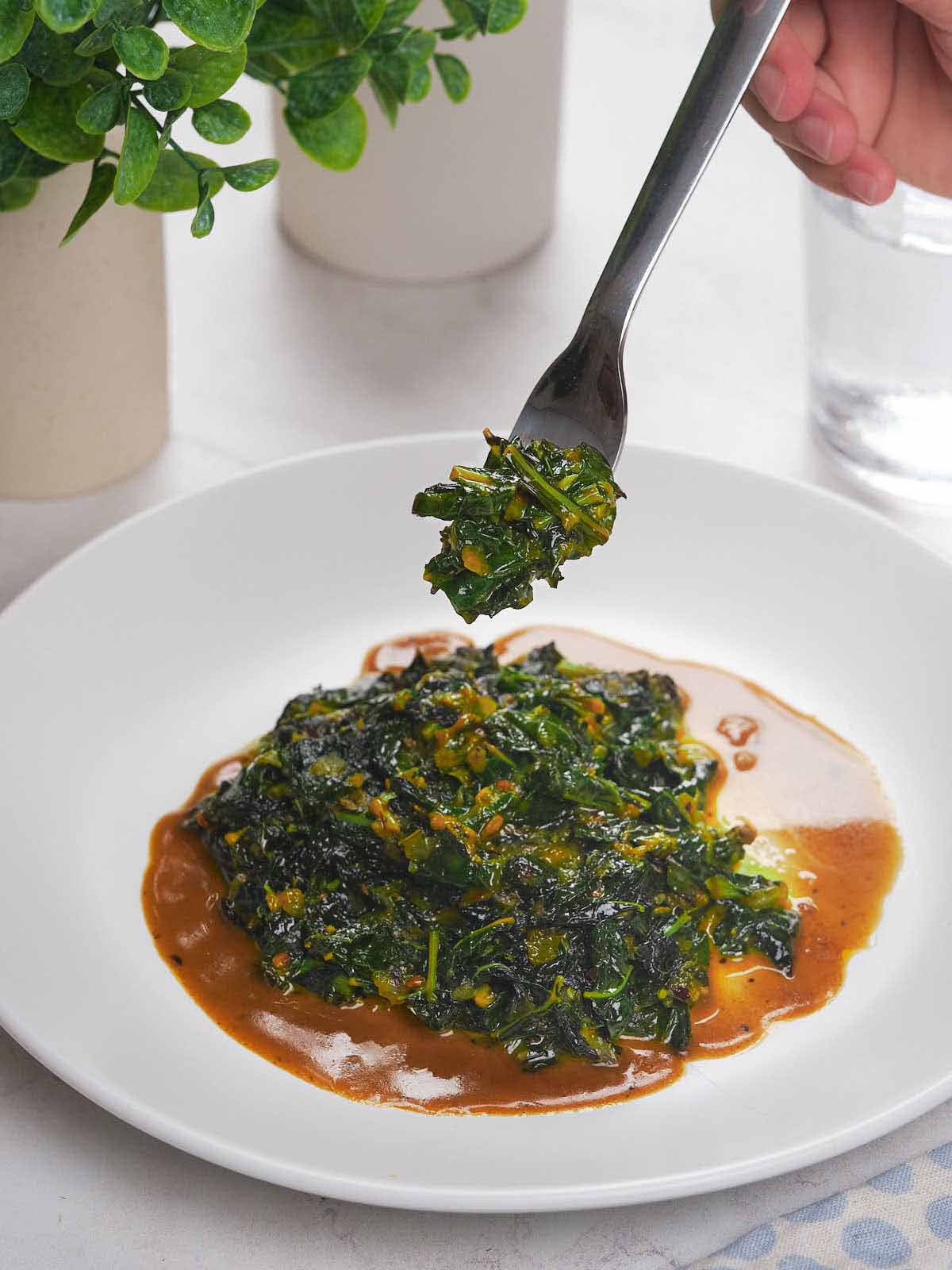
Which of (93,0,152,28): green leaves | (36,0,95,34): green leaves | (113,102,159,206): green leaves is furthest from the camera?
(113,102,159,206): green leaves

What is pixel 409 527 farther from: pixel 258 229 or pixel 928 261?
pixel 258 229

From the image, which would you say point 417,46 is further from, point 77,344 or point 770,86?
point 77,344

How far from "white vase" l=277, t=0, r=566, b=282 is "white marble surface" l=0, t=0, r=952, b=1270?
0.10 metres

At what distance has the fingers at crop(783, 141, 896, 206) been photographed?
3361mm

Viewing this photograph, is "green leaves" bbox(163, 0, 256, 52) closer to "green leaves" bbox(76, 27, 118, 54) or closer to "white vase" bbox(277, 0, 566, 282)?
"green leaves" bbox(76, 27, 118, 54)

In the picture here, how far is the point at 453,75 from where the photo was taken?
3.28 metres

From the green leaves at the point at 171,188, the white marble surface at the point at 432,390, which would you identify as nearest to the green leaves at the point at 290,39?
the green leaves at the point at 171,188

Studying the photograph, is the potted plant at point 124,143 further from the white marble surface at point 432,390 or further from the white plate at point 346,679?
the white plate at point 346,679

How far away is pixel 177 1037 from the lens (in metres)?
2.50

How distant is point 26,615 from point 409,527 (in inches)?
34.9

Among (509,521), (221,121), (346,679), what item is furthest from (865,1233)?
(221,121)

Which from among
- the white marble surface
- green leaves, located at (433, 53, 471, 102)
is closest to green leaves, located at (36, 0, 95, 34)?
green leaves, located at (433, 53, 471, 102)

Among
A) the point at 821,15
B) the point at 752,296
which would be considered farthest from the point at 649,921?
the point at 752,296

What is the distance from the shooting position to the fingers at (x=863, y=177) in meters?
3.36
